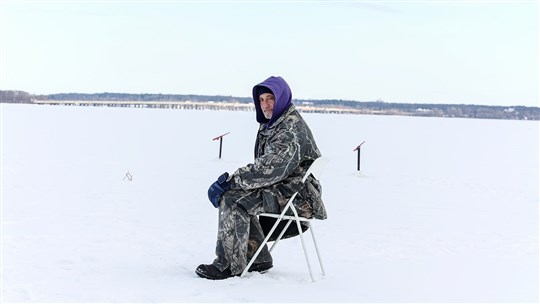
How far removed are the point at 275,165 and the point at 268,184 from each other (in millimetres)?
133

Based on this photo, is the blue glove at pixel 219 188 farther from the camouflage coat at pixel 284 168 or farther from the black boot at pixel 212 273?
the black boot at pixel 212 273

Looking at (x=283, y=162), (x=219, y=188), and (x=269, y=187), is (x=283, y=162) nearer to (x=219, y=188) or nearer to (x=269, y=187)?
(x=269, y=187)

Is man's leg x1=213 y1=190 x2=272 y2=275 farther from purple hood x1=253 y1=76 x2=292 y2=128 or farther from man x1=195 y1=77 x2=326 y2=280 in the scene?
purple hood x1=253 y1=76 x2=292 y2=128

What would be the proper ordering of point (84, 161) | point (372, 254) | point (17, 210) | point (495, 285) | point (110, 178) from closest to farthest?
point (495, 285) < point (372, 254) < point (17, 210) < point (110, 178) < point (84, 161)

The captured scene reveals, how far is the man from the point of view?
481 cm

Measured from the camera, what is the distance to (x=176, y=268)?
5367mm

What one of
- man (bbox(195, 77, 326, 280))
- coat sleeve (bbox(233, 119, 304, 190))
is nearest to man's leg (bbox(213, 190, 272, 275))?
man (bbox(195, 77, 326, 280))

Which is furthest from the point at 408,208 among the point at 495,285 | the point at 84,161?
the point at 84,161

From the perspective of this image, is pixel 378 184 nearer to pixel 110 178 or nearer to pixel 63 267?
pixel 110 178

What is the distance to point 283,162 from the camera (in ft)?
15.7

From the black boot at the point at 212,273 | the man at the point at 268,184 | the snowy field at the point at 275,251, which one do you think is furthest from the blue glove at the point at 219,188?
the snowy field at the point at 275,251

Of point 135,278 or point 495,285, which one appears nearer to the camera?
point 135,278

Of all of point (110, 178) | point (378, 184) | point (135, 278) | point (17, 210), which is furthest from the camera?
point (378, 184)

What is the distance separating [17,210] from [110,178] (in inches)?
150
